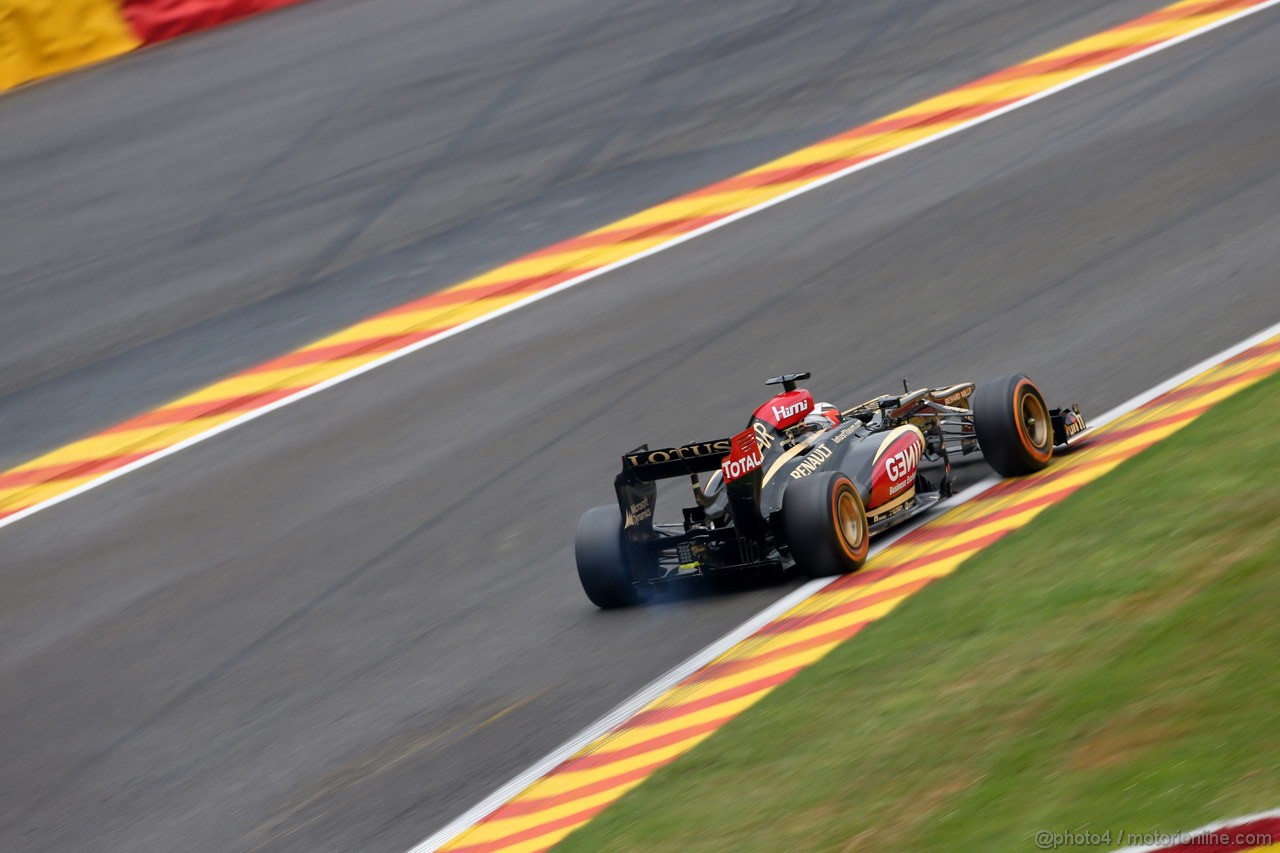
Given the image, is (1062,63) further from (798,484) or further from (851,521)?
(798,484)

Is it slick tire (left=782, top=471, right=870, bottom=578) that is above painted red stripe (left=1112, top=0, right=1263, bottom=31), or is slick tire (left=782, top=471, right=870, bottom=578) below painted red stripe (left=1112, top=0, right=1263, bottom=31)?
below

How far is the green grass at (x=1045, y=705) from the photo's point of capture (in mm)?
5336

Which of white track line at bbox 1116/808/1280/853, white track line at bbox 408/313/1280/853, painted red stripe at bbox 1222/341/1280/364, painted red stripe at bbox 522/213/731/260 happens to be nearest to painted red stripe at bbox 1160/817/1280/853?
white track line at bbox 1116/808/1280/853

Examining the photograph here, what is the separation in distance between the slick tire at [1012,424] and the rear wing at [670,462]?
1.54 metres

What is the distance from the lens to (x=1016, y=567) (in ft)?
27.1

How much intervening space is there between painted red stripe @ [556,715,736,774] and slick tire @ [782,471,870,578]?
5.14 feet

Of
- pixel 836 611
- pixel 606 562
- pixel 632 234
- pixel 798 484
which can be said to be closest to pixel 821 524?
pixel 798 484

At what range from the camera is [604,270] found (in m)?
16.1

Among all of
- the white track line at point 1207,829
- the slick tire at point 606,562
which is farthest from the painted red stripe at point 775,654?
the white track line at point 1207,829

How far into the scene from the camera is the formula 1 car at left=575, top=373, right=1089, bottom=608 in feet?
29.9

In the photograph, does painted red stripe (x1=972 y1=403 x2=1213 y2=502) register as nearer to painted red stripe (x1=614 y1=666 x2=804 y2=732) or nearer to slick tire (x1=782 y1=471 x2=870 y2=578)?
slick tire (x1=782 y1=471 x2=870 y2=578)

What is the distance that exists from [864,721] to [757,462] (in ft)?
7.87

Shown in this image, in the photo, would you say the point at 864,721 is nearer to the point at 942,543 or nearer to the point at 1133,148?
the point at 942,543

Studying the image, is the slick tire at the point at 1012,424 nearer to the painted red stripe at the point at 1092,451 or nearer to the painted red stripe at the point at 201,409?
the painted red stripe at the point at 1092,451
